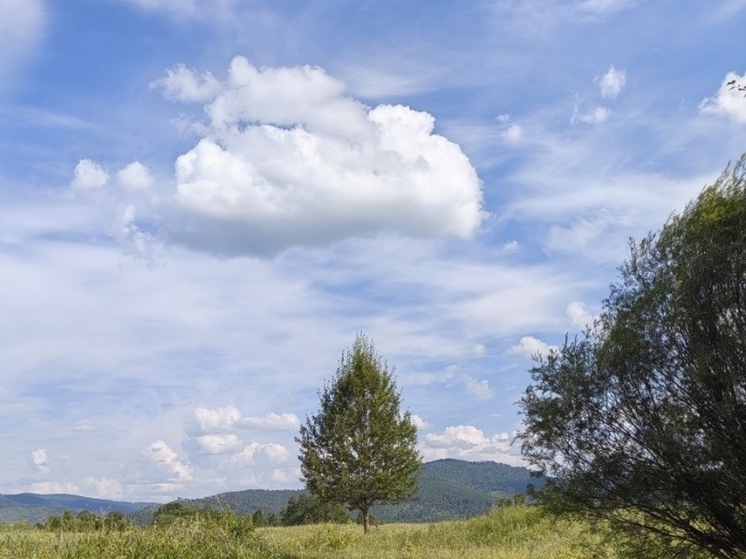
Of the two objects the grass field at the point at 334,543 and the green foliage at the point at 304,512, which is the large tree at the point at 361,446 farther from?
the green foliage at the point at 304,512

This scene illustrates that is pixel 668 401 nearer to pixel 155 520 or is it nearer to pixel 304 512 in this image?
pixel 155 520

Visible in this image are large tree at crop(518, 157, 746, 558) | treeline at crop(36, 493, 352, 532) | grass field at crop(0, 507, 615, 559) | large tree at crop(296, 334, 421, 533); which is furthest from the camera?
large tree at crop(296, 334, 421, 533)

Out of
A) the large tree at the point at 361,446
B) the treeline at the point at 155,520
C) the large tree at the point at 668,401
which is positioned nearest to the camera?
the large tree at the point at 668,401

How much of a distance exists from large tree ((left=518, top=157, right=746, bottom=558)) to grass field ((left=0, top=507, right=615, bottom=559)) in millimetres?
1570

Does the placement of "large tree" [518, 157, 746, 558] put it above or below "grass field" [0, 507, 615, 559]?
above

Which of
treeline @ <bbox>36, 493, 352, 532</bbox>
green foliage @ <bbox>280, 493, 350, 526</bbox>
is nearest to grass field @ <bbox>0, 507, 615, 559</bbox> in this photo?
treeline @ <bbox>36, 493, 352, 532</bbox>

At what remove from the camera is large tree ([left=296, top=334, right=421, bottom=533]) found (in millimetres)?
30234

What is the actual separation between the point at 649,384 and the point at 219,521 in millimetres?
12475

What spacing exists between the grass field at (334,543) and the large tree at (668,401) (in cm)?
157

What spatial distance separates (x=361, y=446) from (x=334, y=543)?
7047mm

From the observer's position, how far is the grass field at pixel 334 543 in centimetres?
1485

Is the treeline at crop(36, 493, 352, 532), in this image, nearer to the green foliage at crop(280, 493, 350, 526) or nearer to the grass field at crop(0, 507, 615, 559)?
the grass field at crop(0, 507, 615, 559)

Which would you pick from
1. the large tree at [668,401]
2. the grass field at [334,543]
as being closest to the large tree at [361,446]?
the grass field at [334,543]

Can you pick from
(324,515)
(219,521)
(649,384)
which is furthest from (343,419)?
(324,515)
